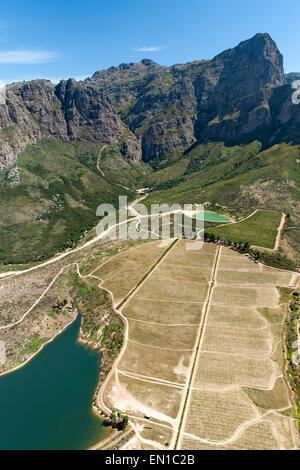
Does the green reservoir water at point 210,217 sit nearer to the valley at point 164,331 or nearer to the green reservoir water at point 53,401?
the valley at point 164,331

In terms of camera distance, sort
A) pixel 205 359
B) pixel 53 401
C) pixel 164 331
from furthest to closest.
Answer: pixel 164 331
pixel 205 359
pixel 53 401

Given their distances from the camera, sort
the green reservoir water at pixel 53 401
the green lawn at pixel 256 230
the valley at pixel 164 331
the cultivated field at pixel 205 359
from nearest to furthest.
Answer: the cultivated field at pixel 205 359
the valley at pixel 164 331
the green reservoir water at pixel 53 401
the green lawn at pixel 256 230

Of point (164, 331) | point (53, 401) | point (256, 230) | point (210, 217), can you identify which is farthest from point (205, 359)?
point (210, 217)

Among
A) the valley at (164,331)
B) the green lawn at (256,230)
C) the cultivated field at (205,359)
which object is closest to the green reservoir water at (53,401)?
the valley at (164,331)

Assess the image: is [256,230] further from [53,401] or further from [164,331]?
[53,401]

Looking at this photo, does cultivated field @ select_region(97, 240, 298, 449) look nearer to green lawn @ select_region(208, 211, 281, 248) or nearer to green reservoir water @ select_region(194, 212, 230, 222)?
green lawn @ select_region(208, 211, 281, 248)

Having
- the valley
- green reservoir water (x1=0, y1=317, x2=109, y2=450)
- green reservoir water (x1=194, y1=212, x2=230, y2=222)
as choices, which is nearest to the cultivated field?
the valley

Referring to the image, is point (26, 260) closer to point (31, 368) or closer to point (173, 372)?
point (31, 368)
